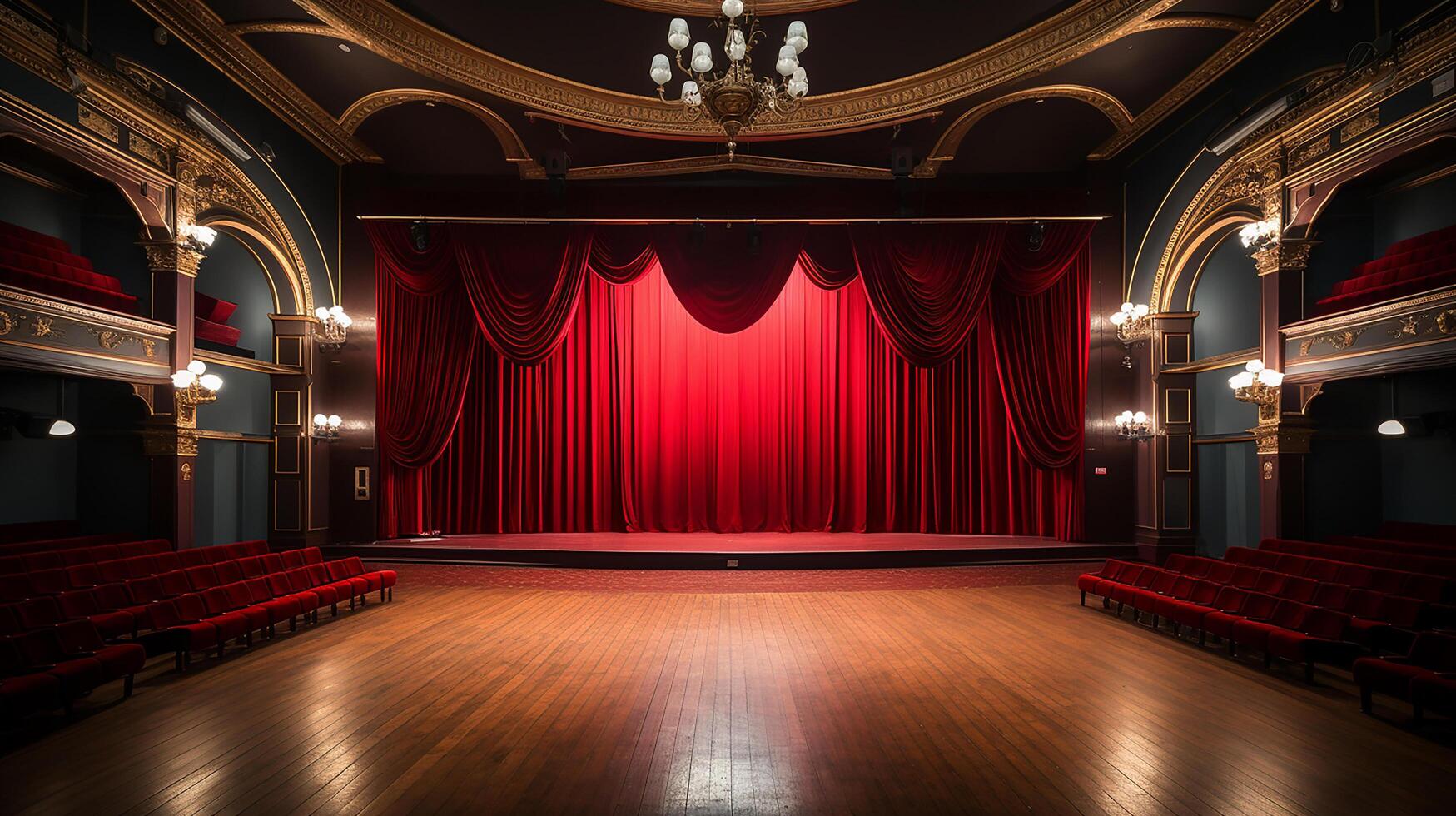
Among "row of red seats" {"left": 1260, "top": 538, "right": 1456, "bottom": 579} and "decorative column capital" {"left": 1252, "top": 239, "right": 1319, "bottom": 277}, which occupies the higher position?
"decorative column capital" {"left": 1252, "top": 239, "right": 1319, "bottom": 277}

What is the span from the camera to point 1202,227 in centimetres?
864

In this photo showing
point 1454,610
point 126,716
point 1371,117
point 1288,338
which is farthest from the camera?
point 1288,338

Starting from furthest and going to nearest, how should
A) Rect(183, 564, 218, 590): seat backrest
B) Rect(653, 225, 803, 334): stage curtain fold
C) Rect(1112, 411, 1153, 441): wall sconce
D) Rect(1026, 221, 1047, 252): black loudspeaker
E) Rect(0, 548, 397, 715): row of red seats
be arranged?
Rect(653, 225, 803, 334): stage curtain fold → Rect(1026, 221, 1047, 252): black loudspeaker → Rect(1112, 411, 1153, 441): wall sconce → Rect(183, 564, 218, 590): seat backrest → Rect(0, 548, 397, 715): row of red seats

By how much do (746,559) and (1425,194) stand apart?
7.86 m

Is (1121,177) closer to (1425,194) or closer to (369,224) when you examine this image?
(1425,194)

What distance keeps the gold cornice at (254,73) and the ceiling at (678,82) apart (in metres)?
0.02

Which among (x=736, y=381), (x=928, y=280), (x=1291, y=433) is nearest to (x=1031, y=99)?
(x=928, y=280)

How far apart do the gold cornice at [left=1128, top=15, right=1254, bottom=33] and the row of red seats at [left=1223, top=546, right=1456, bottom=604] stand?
493 cm

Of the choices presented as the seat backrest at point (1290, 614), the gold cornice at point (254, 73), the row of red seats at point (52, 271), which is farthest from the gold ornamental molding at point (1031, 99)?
the row of red seats at point (52, 271)

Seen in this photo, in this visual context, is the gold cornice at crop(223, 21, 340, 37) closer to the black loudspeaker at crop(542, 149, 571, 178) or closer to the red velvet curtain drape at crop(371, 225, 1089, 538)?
the black loudspeaker at crop(542, 149, 571, 178)

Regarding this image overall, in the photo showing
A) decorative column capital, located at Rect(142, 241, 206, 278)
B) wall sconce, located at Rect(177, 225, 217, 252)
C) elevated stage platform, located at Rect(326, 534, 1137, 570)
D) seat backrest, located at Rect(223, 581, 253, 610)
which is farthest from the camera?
elevated stage platform, located at Rect(326, 534, 1137, 570)

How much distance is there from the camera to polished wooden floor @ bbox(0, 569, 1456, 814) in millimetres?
3256

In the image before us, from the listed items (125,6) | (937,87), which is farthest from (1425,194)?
(125,6)

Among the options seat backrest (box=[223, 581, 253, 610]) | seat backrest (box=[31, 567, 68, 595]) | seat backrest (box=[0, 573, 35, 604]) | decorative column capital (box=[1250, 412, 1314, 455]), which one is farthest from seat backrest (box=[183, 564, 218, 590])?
decorative column capital (box=[1250, 412, 1314, 455])
